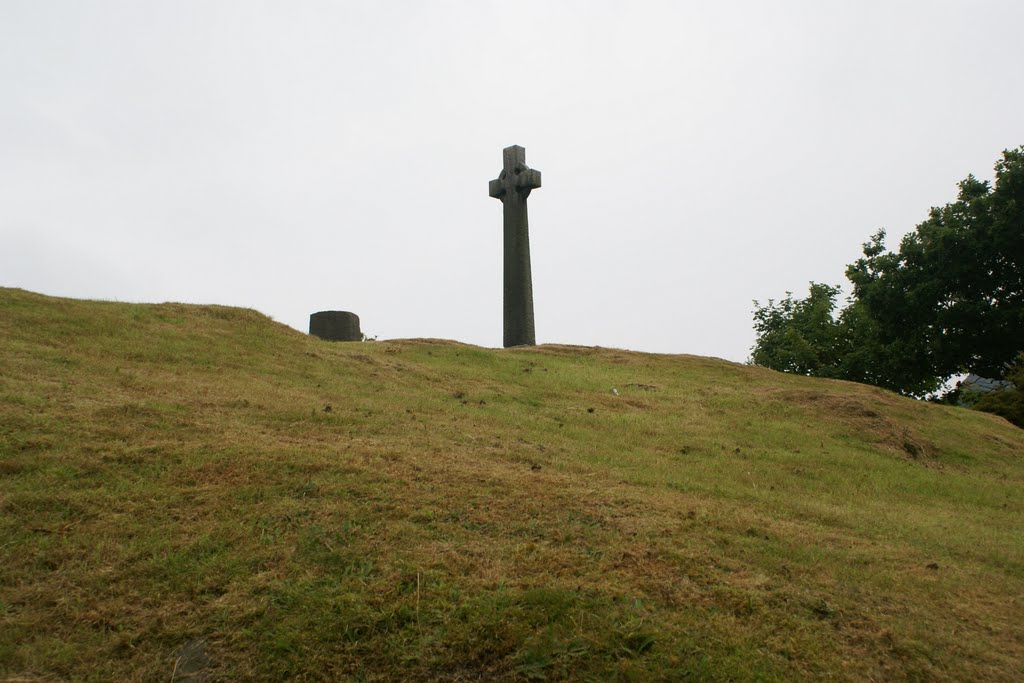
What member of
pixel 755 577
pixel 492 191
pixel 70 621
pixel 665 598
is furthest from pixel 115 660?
pixel 492 191

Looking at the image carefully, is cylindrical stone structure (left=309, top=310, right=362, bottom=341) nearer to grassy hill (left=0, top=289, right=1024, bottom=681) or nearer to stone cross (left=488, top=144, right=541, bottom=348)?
stone cross (left=488, top=144, right=541, bottom=348)

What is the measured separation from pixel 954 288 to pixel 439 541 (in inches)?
899

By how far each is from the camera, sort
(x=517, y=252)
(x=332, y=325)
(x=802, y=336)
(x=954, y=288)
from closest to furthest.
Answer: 1. (x=332, y=325)
2. (x=517, y=252)
3. (x=954, y=288)
4. (x=802, y=336)

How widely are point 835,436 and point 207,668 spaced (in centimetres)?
1029

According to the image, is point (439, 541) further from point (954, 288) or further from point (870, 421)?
point (954, 288)

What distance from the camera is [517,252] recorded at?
19719mm

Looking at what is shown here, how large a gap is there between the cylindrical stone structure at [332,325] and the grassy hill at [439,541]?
6465 mm

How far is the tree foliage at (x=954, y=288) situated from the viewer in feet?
74.9

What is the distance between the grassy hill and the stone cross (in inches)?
331

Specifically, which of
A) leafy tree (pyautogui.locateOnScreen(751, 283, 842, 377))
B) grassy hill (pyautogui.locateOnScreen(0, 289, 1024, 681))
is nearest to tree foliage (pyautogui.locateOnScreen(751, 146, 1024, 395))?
leafy tree (pyautogui.locateOnScreen(751, 283, 842, 377))

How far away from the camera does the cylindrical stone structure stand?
1777cm

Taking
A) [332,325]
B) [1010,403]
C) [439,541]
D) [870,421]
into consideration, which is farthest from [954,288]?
[439,541]

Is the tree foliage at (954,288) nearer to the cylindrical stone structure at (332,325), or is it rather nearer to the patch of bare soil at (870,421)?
the patch of bare soil at (870,421)

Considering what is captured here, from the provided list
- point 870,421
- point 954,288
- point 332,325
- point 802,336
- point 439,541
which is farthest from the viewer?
point 802,336
